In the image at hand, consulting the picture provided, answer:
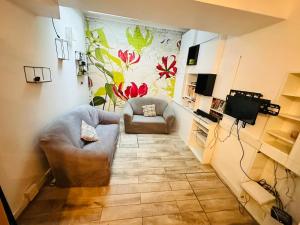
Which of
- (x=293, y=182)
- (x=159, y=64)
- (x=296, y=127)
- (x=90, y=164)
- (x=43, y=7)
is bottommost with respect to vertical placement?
(x=90, y=164)

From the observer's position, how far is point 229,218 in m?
1.64

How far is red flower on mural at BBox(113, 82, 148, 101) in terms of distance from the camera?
4008 mm

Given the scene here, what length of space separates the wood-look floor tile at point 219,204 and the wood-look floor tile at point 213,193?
47 millimetres

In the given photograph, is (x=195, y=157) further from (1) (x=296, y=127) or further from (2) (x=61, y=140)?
(2) (x=61, y=140)

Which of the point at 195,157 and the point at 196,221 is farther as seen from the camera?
the point at 195,157

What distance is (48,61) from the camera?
6.30ft

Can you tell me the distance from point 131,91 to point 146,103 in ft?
1.93

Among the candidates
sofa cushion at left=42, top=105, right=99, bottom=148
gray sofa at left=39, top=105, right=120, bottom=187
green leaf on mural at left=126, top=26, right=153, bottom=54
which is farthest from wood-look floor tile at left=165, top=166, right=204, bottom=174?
green leaf on mural at left=126, top=26, right=153, bottom=54

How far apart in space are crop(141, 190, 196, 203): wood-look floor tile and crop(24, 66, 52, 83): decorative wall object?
1.92m

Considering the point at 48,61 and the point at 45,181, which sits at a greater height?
the point at 48,61

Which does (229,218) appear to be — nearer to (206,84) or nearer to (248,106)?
(248,106)

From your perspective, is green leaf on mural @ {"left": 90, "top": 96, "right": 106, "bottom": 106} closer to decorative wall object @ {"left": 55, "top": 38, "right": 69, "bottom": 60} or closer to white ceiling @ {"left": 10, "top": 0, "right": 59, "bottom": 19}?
decorative wall object @ {"left": 55, "top": 38, "right": 69, "bottom": 60}

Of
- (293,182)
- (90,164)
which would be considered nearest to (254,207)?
(293,182)

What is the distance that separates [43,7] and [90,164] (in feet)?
5.82
